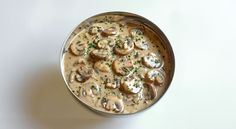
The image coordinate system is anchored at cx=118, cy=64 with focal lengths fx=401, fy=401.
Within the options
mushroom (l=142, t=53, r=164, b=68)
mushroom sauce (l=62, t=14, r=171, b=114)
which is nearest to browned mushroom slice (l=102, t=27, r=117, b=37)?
mushroom sauce (l=62, t=14, r=171, b=114)

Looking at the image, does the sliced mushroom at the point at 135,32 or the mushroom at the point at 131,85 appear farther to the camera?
the sliced mushroom at the point at 135,32

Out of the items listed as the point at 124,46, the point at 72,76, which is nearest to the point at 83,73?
the point at 72,76

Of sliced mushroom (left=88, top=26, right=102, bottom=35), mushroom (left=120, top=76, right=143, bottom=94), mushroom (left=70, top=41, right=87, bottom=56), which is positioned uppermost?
sliced mushroom (left=88, top=26, right=102, bottom=35)

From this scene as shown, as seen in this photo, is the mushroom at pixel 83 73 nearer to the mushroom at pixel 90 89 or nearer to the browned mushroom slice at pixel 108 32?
the mushroom at pixel 90 89

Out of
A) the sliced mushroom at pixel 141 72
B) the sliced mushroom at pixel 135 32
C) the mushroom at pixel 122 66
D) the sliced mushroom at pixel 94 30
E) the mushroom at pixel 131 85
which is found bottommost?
the mushroom at pixel 131 85

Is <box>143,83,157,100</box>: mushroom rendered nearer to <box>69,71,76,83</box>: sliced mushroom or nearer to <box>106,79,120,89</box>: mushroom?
<box>106,79,120,89</box>: mushroom

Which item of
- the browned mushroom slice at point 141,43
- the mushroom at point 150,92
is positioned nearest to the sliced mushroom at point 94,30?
the browned mushroom slice at point 141,43

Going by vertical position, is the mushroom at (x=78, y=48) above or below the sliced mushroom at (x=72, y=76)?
above
